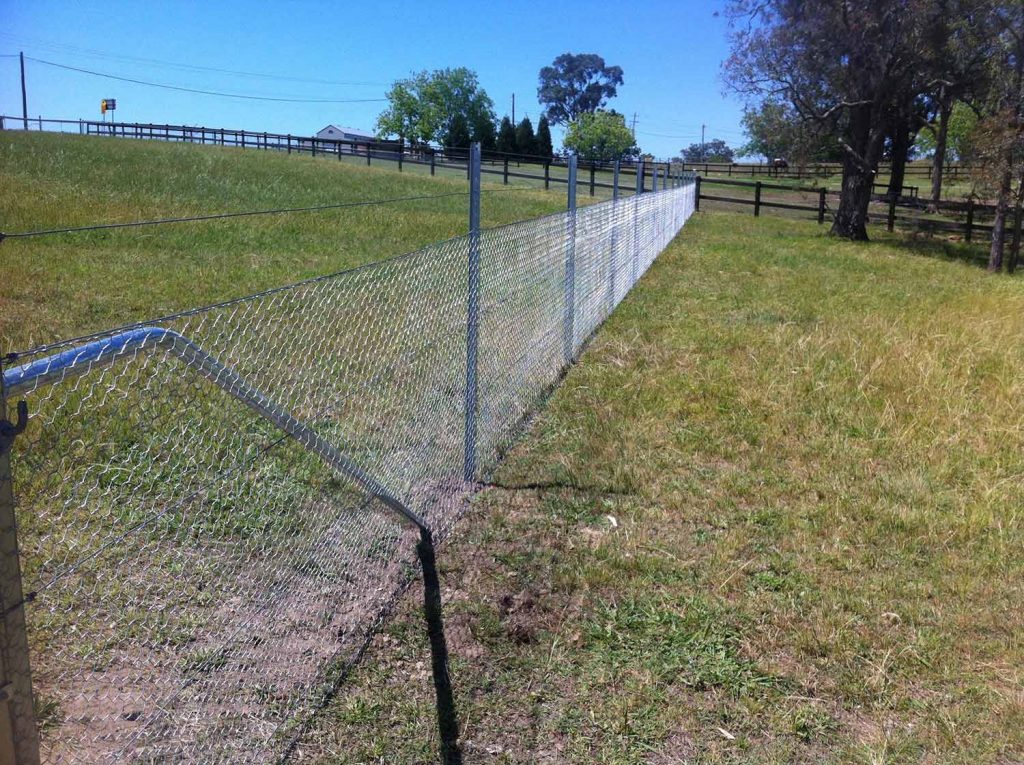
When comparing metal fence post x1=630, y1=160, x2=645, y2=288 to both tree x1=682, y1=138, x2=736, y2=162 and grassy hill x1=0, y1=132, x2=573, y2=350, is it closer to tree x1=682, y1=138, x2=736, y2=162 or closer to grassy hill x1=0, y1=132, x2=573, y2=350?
grassy hill x1=0, y1=132, x2=573, y2=350

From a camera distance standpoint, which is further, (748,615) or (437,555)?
(437,555)

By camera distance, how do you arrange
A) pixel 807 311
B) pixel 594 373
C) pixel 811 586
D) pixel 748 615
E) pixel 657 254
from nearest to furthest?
pixel 748 615 < pixel 811 586 < pixel 594 373 < pixel 807 311 < pixel 657 254

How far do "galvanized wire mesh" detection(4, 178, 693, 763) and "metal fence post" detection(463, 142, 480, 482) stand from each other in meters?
0.05

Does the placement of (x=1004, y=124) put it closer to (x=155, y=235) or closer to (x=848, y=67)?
(x=848, y=67)

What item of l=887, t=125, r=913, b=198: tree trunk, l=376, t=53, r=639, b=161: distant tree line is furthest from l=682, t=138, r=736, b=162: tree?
l=887, t=125, r=913, b=198: tree trunk

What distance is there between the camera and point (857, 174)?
74.3 feet

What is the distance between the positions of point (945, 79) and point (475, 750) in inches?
868

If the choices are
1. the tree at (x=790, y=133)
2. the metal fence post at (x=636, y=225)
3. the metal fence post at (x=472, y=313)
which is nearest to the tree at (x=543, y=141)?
the tree at (x=790, y=133)

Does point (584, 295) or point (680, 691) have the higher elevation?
point (584, 295)

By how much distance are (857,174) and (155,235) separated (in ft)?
57.9

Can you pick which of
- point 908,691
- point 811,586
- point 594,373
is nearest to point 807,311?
point 594,373

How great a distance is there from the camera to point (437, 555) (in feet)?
12.8

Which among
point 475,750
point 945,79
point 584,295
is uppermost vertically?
point 945,79

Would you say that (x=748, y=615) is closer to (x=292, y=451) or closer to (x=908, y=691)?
(x=908, y=691)
